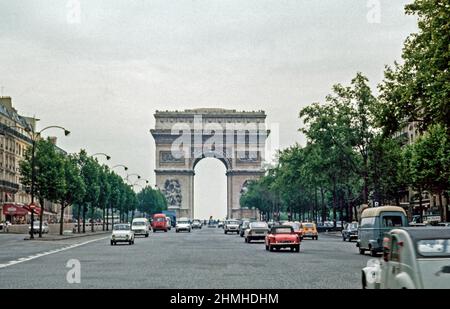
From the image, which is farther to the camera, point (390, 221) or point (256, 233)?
point (256, 233)

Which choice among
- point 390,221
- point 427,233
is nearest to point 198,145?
point 390,221

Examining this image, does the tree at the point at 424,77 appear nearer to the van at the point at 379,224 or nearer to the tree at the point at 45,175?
the van at the point at 379,224

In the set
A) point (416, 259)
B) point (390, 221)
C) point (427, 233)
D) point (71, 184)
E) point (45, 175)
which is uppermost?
point (45, 175)

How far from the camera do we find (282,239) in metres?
38.6

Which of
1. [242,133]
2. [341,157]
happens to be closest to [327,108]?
[341,157]

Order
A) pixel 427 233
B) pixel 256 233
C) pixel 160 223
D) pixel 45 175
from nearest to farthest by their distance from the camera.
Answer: pixel 427 233, pixel 256 233, pixel 45 175, pixel 160 223

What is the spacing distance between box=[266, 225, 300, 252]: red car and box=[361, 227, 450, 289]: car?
26645mm

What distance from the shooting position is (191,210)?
160875 millimetres

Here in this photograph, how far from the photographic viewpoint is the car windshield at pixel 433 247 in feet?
33.9

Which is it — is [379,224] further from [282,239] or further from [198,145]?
[198,145]

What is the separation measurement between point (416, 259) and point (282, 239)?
93.6 ft
